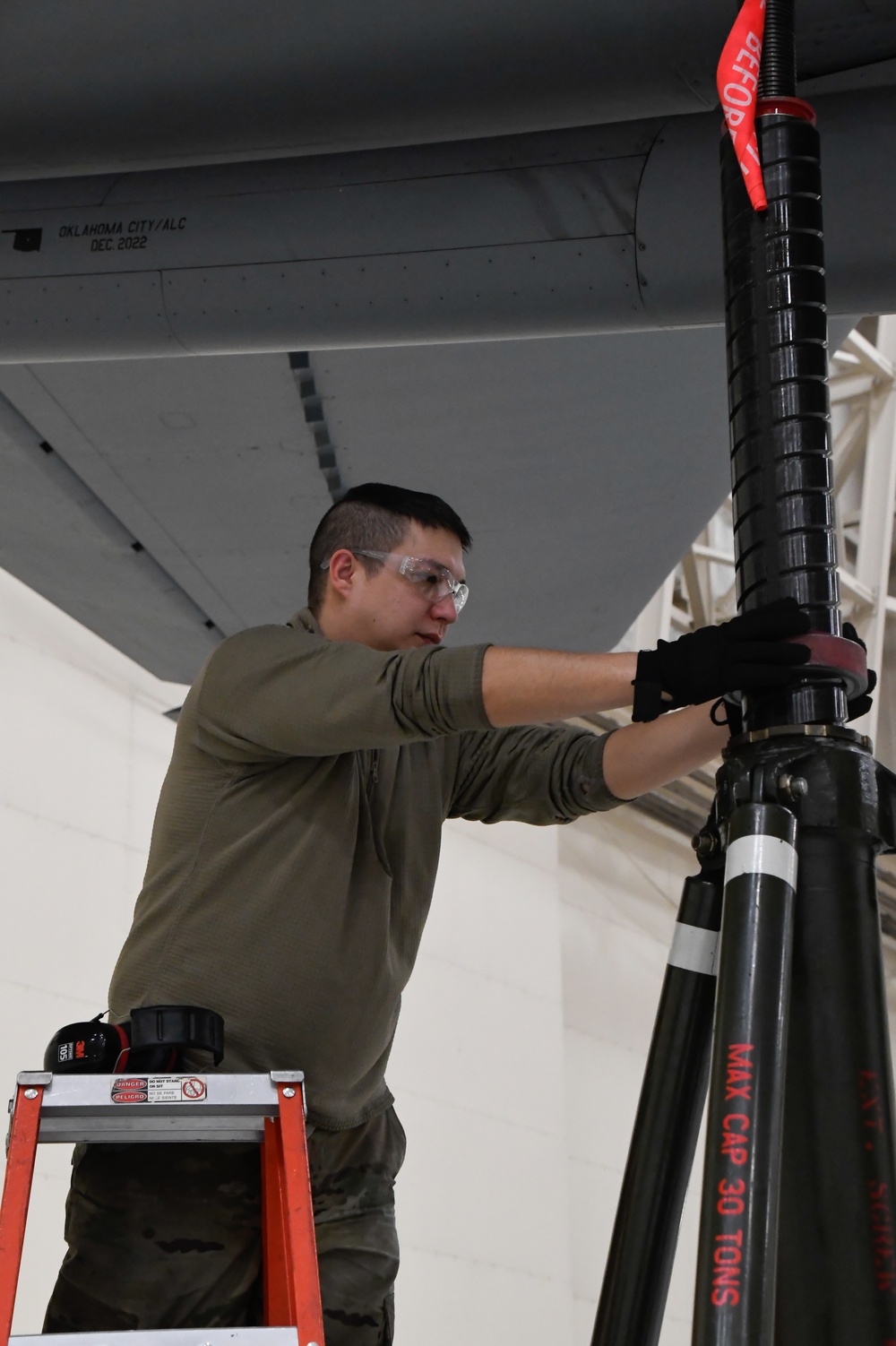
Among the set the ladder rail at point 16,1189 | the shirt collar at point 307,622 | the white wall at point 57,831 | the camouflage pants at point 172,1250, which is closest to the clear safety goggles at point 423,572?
the shirt collar at point 307,622

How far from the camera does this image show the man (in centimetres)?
257

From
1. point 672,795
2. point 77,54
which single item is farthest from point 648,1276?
point 672,795

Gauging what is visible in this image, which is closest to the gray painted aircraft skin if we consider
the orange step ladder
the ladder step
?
the orange step ladder

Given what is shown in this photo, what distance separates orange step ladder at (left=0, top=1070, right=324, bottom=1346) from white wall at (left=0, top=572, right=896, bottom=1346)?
22.1 ft

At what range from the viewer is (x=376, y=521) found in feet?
10.8

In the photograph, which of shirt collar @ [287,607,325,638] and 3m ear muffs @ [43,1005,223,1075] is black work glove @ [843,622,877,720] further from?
shirt collar @ [287,607,325,638]

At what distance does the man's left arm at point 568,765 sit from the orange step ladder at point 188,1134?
0.94m

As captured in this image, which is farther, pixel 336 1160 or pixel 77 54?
pixel 77 54

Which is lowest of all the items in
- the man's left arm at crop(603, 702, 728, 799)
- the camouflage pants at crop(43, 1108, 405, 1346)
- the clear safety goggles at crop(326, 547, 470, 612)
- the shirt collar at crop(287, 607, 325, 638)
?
the camouflage pants at crop(43, 1108, 405, 1346)

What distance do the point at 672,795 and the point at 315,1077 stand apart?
46.8 feet

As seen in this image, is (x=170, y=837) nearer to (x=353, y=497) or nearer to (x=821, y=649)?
(x=353, y=497)

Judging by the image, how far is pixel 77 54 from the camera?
343 cm

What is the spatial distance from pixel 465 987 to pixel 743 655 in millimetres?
11278

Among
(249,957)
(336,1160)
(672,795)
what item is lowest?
(336,1160)
